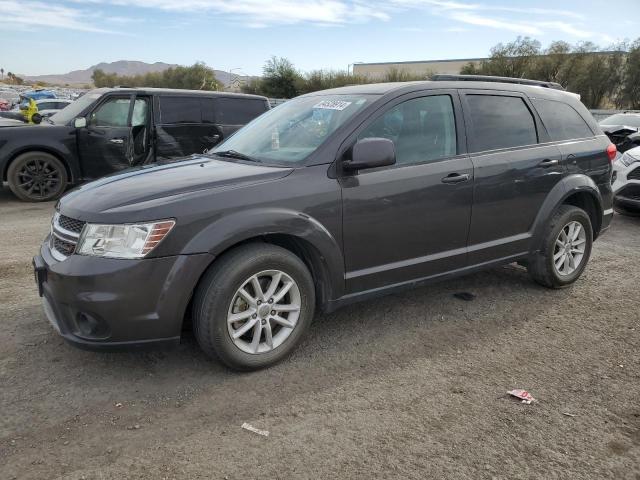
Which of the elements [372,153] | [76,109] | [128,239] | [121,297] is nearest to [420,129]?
[372,153]

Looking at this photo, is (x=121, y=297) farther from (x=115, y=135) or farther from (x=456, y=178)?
(x=115, y=135)

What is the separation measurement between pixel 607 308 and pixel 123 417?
383cm

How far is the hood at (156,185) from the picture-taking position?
301 centimetres

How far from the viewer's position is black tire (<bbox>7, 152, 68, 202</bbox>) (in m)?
8.44

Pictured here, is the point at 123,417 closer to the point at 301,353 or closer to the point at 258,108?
the point at 301,353

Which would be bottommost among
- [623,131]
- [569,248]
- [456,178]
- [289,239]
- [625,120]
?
[569,248]

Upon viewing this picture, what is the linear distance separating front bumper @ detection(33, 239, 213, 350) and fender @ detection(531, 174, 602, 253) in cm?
291

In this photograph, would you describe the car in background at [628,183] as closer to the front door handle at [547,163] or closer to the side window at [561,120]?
the side window at [561,120]

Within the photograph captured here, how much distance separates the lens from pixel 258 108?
9.65m

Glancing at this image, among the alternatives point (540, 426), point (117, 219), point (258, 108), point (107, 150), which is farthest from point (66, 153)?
point (540, 426)

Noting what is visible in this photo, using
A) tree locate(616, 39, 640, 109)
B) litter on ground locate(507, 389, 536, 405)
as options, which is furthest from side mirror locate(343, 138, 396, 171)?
tree locate(616, 39, 640, 109)

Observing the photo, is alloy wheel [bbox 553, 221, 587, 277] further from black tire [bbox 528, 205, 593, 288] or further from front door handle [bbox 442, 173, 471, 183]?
front door handle [bbox 442, 173, 471, 183]

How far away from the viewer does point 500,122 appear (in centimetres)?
432

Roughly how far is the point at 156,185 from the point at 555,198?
3.28 m
